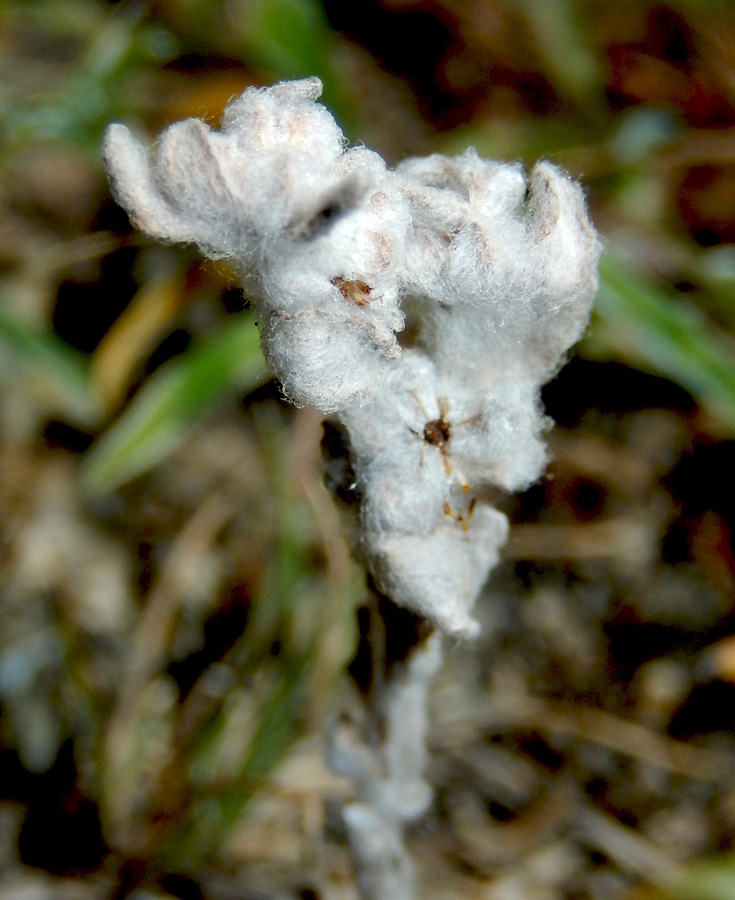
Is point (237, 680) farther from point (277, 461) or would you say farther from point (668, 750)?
point (668, 750)

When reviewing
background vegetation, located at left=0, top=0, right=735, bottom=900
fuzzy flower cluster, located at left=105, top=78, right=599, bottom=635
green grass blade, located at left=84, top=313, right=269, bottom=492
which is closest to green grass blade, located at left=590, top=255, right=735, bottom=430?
background vegetation, located at left=0, top=0, right=735, bottom=900

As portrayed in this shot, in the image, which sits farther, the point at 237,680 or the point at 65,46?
the point at 65,46

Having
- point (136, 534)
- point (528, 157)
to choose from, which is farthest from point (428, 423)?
point (528, 157)

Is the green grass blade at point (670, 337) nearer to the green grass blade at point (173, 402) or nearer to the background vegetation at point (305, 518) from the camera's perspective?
the background vegetation at point (305, 518)

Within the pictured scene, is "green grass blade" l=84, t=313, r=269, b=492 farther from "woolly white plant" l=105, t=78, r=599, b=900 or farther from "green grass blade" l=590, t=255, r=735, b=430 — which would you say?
"woolly white plant" l=105, t=78, r=599, b=900

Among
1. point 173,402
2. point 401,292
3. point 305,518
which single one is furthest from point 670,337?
point 401,292

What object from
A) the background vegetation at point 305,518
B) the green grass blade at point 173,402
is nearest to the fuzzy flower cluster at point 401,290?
the background vegetation at point 305,518

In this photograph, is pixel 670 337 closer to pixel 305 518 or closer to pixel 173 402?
pixel 305 518
